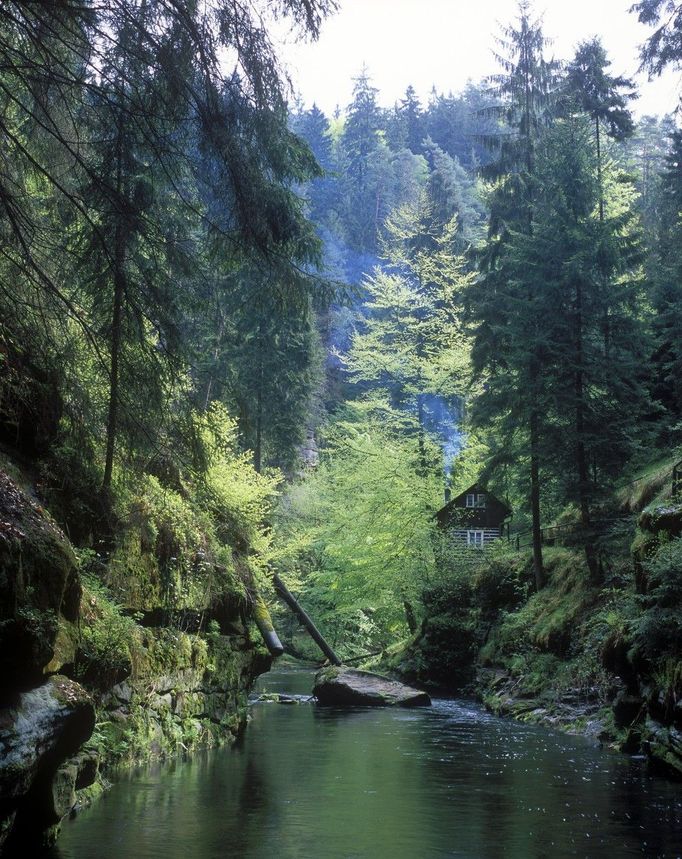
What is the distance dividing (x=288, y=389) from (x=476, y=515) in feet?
33.4

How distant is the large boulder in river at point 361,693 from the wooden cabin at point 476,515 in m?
9.56

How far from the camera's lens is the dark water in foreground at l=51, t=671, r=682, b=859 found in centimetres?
888

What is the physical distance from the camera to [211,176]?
7.51 meters

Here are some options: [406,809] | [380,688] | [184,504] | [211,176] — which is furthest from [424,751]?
[211,176]

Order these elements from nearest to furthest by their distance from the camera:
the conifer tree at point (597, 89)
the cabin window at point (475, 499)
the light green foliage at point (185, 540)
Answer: the light green foliage at point (185, 540) → the conifer tree at point (597, 89) → the cabin window at point (475, 499)

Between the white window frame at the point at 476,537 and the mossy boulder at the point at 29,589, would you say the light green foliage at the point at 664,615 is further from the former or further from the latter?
the white window frame at the point at 476,537

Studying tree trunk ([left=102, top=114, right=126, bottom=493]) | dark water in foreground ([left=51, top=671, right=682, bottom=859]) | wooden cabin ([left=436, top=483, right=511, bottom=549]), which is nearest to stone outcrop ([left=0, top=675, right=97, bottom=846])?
dark water in foreground ([left=51, top=671, right=682, bottom=859])

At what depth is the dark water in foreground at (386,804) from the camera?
8.88 m

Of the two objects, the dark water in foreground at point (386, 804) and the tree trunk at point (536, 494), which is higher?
the tree trunk at point (536, 494)

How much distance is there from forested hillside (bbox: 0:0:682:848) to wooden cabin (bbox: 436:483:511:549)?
882 mm

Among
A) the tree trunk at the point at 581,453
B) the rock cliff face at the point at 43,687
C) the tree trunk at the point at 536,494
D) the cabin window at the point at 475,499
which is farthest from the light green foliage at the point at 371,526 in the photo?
the rock cliff face at the point at 43,687

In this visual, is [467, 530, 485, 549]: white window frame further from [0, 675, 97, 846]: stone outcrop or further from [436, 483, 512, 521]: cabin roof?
[0, 675, 97, 846]: stone outcrop

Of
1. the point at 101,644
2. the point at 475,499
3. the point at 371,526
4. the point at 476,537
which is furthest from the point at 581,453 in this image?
the point at 101,644

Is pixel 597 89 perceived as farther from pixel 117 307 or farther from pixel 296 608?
pixel 117 307
